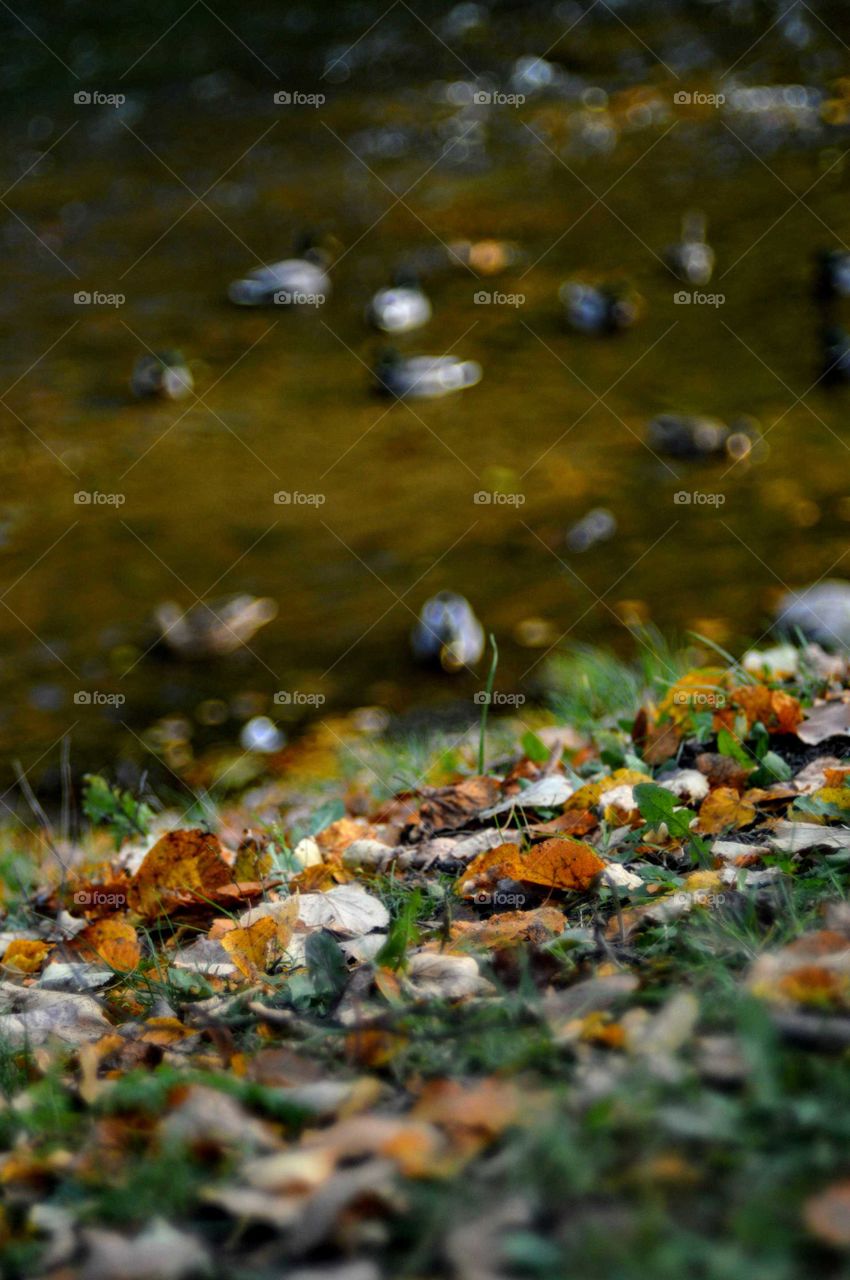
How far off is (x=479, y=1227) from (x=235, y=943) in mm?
1007

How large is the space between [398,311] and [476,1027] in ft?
18.9

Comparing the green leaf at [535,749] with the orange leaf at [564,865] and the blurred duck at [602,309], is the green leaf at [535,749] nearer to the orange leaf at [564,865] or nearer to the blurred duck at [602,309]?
the orange leaf at [564,865]

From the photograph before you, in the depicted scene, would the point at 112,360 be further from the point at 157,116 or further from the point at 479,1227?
the point at 479,1227

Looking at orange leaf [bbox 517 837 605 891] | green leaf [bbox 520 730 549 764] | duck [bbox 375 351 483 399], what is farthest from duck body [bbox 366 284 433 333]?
orange leaf [bbox 517 837 605 891]

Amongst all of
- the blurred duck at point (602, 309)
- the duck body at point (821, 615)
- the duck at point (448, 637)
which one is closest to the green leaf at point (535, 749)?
the duck body at point (821, 615)

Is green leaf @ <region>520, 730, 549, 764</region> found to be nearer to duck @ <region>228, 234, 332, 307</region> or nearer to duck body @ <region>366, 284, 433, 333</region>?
duck body @ <region>366, 284, 433, 333</region>

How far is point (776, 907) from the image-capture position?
162cm

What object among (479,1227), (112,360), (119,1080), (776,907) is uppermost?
(479,1227)

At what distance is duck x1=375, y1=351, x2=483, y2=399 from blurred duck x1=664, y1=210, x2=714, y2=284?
157cm

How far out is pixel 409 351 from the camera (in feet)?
21.2

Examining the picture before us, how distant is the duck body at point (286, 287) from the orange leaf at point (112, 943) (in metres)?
5.56

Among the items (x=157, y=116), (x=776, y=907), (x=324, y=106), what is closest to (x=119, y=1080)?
(x=776, y=907)

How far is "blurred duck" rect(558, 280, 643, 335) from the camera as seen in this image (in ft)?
21.1

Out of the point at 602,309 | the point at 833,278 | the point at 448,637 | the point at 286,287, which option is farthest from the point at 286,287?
the point at 448,637
